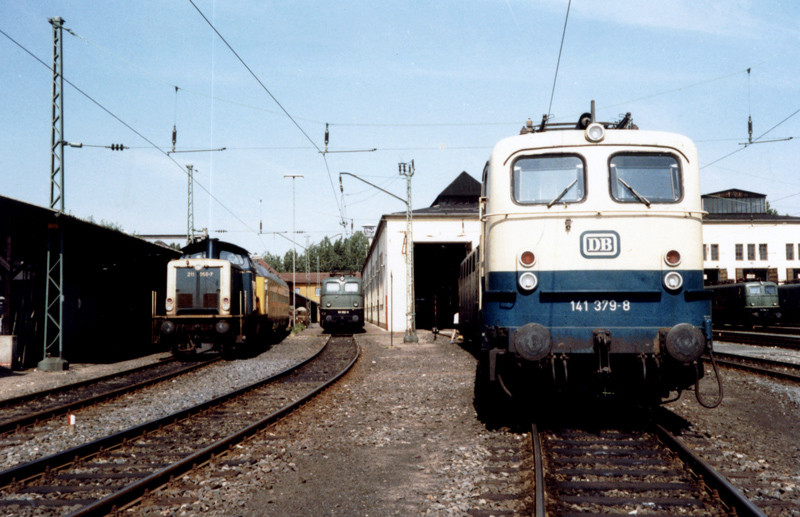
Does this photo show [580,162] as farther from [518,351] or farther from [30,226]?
[30,226]

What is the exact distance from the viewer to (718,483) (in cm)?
484

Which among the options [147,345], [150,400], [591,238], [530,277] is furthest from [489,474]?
[147,345]

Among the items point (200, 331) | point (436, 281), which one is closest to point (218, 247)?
point (200, 331)

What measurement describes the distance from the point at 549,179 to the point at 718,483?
3.50 m

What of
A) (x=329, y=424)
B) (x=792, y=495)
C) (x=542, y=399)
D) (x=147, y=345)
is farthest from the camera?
(x=147, y=345)

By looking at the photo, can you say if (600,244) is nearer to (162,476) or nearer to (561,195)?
(561,195)

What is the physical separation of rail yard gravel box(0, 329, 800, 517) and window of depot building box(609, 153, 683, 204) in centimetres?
268

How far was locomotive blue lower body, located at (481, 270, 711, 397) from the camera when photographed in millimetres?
6438

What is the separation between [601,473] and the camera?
5.34 m

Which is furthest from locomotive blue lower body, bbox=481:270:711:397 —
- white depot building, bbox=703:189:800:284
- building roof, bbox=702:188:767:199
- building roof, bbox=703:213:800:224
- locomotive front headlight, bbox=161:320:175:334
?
building roof, bbox=702:188:767:199

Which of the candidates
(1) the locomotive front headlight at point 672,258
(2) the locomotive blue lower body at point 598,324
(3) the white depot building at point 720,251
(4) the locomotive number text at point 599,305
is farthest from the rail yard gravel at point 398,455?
(3) the white depot building at point 720,251

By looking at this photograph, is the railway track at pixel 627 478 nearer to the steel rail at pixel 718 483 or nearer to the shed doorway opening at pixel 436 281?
the steel rail at pixel 718 483

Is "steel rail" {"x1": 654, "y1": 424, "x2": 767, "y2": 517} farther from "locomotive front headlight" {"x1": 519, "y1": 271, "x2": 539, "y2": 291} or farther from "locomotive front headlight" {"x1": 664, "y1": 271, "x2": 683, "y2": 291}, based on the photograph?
"locomotive front headlight" {"x1": 519, "y1": 271, "x2": 539, "y2": 291}

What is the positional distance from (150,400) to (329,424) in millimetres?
3967
